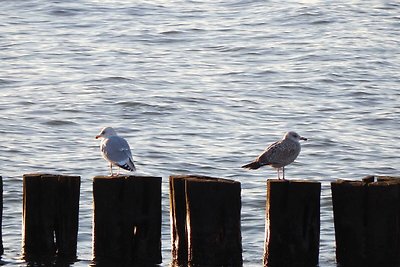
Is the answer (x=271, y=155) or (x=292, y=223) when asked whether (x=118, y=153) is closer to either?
(x=271, y=155)

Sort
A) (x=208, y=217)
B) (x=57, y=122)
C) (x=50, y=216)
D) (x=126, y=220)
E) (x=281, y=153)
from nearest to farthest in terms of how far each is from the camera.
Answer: (x=208, y=217), (x=126, y=220), (x=50, y=216), (x=281, y=153), (x=57, y=122)

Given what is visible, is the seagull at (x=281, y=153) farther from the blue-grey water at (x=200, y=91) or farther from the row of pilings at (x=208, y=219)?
the row of pilings at (x=208, y=219)

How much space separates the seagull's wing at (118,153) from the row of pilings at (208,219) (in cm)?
135

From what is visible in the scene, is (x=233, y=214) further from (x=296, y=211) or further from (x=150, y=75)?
(x=150, y=75)

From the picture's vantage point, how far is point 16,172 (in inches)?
659

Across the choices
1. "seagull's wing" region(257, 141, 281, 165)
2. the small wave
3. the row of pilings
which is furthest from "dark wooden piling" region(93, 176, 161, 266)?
the small wave

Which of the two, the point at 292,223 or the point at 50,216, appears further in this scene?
the point at 50,216

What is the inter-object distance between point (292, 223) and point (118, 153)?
2484 mm

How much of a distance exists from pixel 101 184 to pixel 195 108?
12278 millimetres

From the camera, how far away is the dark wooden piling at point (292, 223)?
9.92 metres

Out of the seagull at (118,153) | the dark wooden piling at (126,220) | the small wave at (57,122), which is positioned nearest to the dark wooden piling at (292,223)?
the dark wooden piling at (126,220)

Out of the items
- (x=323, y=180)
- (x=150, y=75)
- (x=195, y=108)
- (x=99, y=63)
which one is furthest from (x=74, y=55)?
(x=323, y=180)

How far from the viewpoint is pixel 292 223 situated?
396 inches

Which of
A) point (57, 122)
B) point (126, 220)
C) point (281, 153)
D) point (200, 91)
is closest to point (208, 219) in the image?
point (126, 220)
